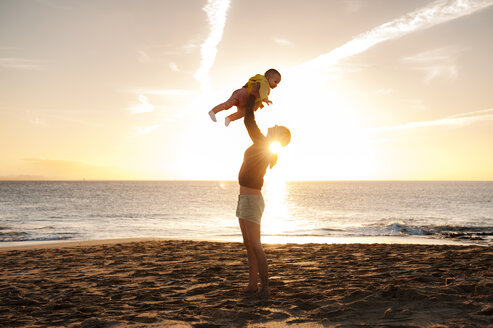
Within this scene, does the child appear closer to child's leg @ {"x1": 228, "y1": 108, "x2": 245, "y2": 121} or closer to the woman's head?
child's leg @ {"x1": 228, "y1": 108, "x2": 245, "y2": 121}

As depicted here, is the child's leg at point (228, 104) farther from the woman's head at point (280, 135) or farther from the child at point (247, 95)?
the woman's head at point (280, 135)

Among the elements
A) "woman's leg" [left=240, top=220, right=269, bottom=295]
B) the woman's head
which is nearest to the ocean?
"woman's leg" [left=240, top=220, right=269, bottom=295]

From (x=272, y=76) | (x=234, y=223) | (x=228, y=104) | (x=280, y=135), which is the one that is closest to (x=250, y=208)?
(x=280, y=135)

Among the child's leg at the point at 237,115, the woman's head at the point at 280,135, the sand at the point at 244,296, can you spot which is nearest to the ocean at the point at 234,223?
the sand at the point at 244,296

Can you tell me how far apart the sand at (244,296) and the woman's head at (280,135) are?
2.14m

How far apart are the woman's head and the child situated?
0.37 metres

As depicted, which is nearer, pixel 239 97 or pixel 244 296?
pixel 239 97

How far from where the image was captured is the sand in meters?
4.24

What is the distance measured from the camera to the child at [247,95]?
4.83 m

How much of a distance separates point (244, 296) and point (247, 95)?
9.14 ft

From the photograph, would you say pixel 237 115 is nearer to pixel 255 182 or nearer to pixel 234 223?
pixel 255 182

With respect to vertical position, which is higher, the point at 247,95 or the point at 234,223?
the point at 247,95

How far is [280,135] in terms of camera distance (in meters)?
5.04

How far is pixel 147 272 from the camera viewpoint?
739 centimetres
